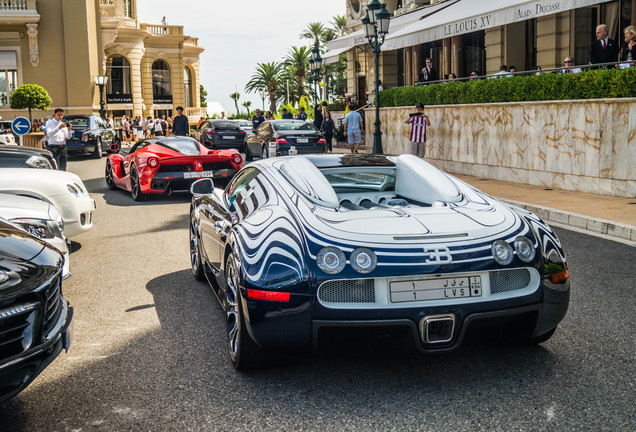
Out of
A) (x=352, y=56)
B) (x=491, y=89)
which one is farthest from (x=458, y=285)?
(x=352, y=56)

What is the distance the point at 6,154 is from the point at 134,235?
271cm

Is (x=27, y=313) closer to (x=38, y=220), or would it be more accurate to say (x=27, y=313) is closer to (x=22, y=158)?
(x=38, y=220)

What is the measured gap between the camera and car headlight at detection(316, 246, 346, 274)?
379cm

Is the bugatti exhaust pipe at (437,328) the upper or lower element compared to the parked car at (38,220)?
lower

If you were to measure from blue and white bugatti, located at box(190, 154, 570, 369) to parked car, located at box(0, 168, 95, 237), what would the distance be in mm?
4254

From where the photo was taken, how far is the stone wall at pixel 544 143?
12.4m

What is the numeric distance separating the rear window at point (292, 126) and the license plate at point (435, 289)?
18587 mm

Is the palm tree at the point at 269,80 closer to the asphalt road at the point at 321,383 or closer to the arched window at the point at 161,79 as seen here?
the arched window at the point at 161,79

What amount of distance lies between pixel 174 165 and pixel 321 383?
9.92 metres

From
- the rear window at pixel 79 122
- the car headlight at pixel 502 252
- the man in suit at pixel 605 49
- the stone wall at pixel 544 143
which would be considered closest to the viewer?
the car headlight at pixel 502 252

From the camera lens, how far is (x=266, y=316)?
3.86 m

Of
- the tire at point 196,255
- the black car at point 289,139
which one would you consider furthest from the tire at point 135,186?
the black car at point 289,139

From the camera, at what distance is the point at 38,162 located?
10.9 m

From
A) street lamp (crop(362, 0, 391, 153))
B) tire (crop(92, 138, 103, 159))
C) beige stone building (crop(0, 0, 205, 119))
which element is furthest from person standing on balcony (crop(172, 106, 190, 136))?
beige stone building (crop(0, 0, 205, 119))
